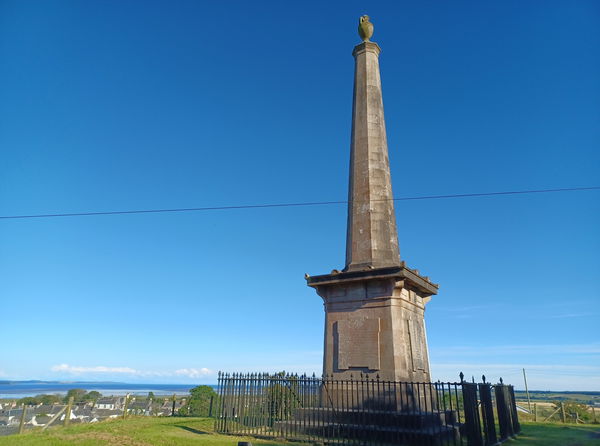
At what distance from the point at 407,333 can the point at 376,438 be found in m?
2.73

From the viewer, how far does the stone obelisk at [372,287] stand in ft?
A: 32.6

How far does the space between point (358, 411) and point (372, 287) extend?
9.88 feet

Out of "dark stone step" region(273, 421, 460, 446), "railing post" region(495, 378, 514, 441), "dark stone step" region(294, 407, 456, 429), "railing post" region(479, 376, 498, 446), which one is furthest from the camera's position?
"railing post" region(495, 378, 514, 441)

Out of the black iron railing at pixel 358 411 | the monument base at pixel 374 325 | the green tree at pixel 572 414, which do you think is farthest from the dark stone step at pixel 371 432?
the green tree at pixel 572 414

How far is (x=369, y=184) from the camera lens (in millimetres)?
12086

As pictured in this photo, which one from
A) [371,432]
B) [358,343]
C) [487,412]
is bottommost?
[371,432]

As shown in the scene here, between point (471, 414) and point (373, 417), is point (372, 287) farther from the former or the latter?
point (471, 414)

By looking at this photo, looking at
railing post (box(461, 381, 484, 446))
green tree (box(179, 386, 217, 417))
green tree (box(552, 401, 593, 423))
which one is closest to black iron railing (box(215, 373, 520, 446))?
railing post (box(461, 381, 484, 446))

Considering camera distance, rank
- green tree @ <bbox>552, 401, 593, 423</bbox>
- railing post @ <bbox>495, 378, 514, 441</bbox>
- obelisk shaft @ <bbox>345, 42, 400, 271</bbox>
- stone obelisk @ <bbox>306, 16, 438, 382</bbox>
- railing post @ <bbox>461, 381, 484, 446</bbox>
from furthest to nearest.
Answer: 1. green tree @ <bbox>552, 401, 593, 423</bbox>
2. obelisk shaft @ <bbox>345, 42, 400, 271</bbox>
3. railing post @ <bbox>495, 378, 514, 441</bbox>
4. stone obelisk @ <bbox>306, 16, 438, 382</bbox>
5. railing post @ <bbox>461, 381, 484, 446</bbox>

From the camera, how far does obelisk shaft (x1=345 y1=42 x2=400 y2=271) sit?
11.4 m

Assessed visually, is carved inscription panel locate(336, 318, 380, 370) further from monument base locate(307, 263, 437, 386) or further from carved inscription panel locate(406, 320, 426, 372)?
carved inscription panel locate(406, 320, 426, 372)

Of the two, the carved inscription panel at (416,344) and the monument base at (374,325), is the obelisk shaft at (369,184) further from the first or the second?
the carved inscription panel at (416,344)

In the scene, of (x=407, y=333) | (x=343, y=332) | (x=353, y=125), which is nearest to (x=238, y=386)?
(x=343, y=332)

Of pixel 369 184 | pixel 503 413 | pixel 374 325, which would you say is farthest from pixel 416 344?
pixel 369 184
